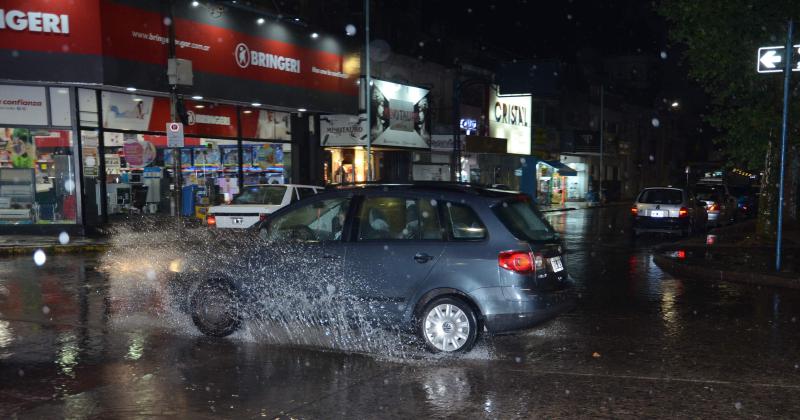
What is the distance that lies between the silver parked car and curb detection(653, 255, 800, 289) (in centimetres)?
641

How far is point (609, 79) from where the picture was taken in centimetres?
6431

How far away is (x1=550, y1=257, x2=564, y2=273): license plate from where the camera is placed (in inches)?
276

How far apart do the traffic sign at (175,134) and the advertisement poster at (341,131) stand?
1023cm

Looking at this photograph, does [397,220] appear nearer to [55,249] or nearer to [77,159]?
[55,249]

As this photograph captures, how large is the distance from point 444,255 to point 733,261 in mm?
9651

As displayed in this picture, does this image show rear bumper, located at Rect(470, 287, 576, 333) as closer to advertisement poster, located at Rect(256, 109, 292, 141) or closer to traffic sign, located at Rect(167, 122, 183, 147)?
traffic sign, located at Rect(167, 122, 183, 147)

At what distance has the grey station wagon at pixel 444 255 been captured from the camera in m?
6.70

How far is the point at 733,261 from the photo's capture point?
1407cm

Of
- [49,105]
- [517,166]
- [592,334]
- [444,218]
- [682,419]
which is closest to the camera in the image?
[682,419]

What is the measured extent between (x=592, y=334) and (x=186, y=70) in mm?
14327

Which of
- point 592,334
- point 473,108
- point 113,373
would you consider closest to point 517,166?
point 473,108

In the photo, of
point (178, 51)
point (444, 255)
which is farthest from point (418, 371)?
point (178, 51)

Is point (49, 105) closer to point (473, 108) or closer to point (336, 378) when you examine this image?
point (336, 378)

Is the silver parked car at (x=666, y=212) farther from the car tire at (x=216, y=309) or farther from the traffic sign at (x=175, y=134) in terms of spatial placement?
the car tire at (x=216, y=309)
